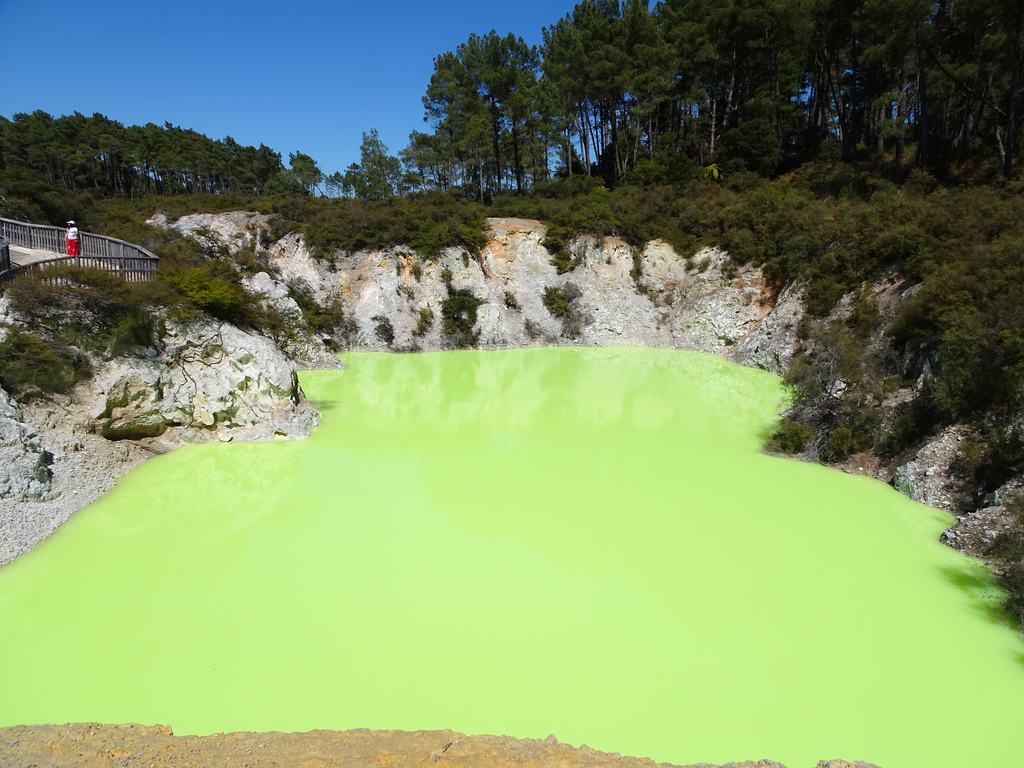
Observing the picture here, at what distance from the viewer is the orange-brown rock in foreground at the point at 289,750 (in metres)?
4.13

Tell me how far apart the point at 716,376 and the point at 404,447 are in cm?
1300

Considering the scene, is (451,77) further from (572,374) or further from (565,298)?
(572,374)

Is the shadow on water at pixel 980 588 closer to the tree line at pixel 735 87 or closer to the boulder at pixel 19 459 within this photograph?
the boulder at pixel 19 459

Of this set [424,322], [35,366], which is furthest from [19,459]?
[424,322]

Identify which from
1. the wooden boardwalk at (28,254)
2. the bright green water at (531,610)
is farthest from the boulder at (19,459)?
the wooden boardwalk at (28,254)

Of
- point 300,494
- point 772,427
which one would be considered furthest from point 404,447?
point 772,427

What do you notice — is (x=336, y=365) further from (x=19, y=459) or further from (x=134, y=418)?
(x=19, y=459)

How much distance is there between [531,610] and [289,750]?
3.09m

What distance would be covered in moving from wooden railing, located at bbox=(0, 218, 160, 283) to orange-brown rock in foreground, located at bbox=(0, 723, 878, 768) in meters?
11.4

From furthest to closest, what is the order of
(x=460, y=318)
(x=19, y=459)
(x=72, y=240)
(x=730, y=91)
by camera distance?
(x=730, y=91) → (x=460, y=318) → (x=72, y=240) → (x=19, y=459)

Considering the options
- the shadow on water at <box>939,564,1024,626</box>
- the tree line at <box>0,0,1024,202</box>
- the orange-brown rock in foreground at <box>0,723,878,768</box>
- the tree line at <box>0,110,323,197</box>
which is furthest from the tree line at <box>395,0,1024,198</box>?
the orange-brown rock in foreground at <box>0,723,878,768</box>

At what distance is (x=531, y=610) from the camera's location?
21.9 feet

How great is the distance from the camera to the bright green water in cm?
516

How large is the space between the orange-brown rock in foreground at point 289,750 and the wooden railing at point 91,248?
1136 cm
